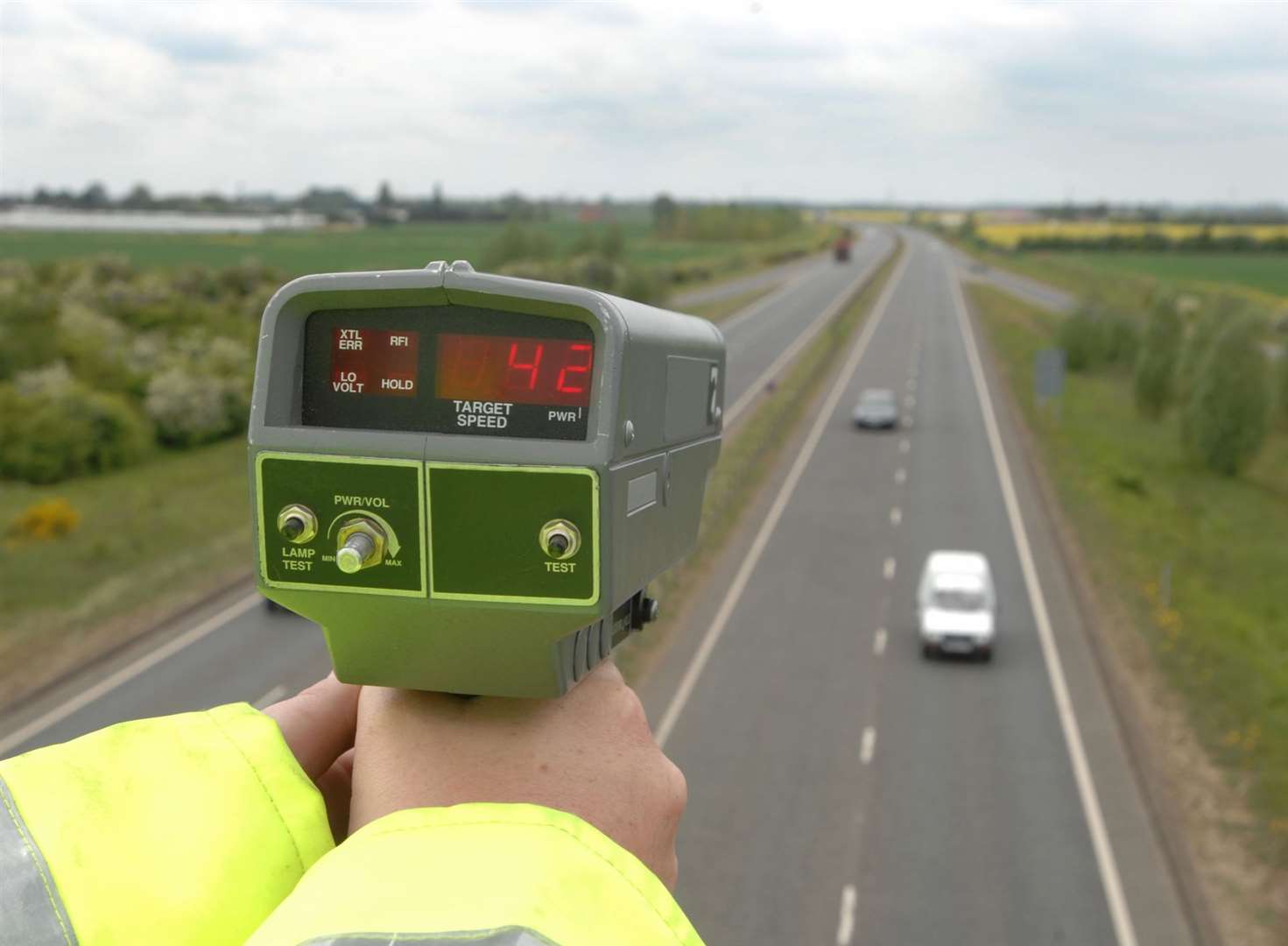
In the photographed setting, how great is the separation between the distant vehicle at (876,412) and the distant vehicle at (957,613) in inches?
1138

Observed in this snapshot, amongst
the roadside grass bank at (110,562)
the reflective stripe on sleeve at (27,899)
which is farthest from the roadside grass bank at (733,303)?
the reflective stripe on sleeve at (27,899)

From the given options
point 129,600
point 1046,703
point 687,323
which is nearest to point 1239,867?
point 1046,703

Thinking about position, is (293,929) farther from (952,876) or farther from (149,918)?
(952,876)

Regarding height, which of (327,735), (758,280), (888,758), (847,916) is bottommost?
(888,758)

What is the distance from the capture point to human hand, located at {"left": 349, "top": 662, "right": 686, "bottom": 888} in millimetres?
2398

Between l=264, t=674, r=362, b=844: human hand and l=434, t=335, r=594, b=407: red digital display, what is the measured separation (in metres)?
0.77

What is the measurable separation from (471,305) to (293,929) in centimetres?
141

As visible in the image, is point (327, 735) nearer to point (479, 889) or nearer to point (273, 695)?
point (479, 889)

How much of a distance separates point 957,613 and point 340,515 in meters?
30.5

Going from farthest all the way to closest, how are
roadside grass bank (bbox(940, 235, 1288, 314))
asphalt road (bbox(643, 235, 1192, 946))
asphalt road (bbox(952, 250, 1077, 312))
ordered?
roadside grass bank (bbox(940, 235, 1288, 314)) < asphalt road (bbox(952, 250, 1077, 312)) < asphalt road (bbox(643, 235, 1192, 946))

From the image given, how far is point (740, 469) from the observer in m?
47.9

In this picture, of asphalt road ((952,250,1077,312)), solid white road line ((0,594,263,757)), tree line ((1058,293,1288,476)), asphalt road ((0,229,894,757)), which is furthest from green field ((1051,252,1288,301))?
asphalt road ((0,229,894,757))

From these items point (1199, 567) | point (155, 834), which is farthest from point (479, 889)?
point (1199, 567)

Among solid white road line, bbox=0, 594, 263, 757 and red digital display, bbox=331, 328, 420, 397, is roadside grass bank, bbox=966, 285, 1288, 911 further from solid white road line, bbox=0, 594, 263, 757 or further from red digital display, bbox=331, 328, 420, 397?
solid white road line, bbox=0, 594, 263, 757
